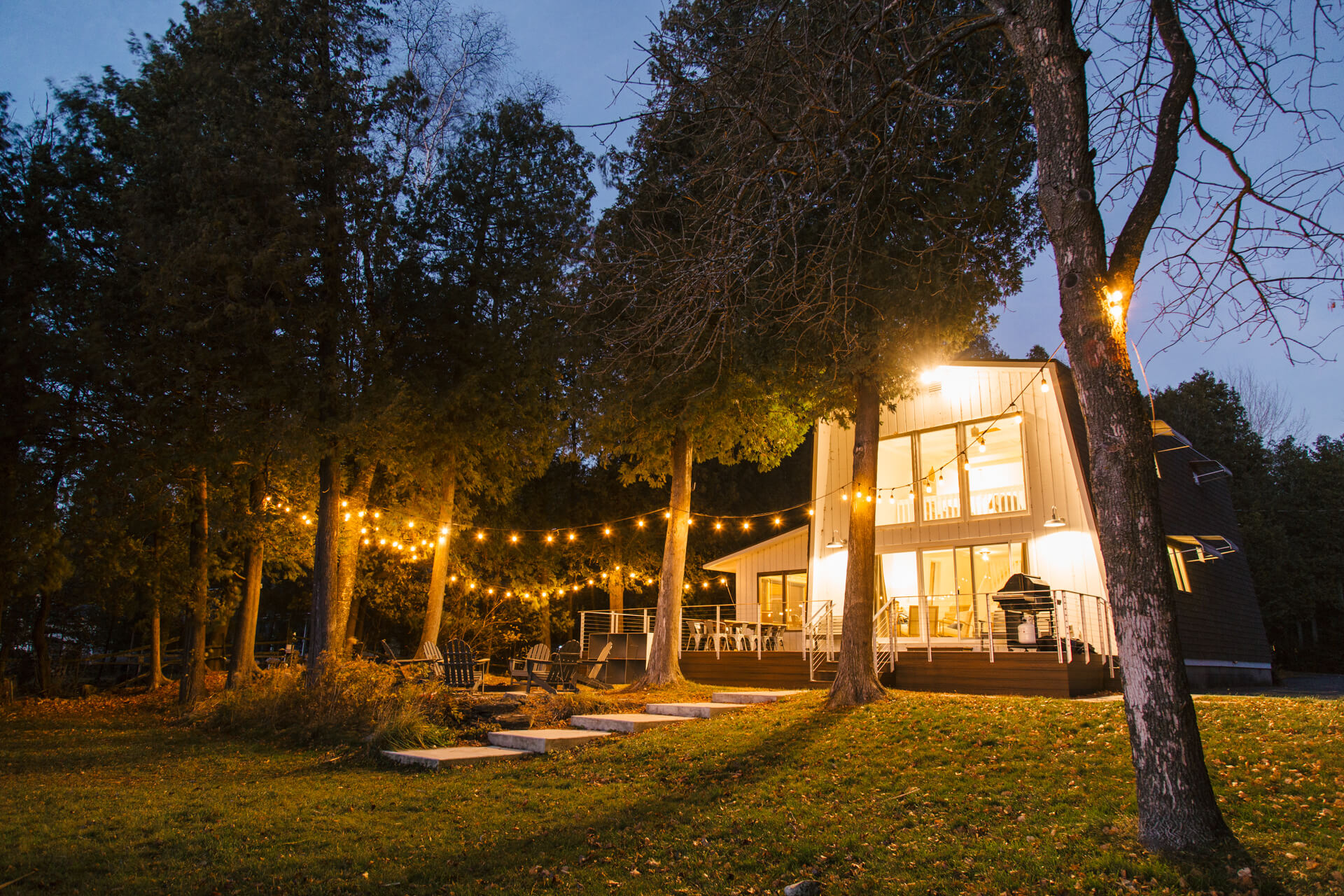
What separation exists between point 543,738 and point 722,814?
126 inches

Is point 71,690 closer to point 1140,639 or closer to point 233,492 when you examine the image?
point 233,492

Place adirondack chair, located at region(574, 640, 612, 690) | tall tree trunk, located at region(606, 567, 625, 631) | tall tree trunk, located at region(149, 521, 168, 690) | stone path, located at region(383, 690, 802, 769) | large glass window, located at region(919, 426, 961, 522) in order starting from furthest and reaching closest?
tall tree trunk, located at region(606, 567, 625, 631) → tall tree trunk, located at region(149, 521, 168, 690) → large glass window, located at region(919, 426, 961, 522) → adirondack chair, located at region(574, 640, 612, 690) → stone path, located at region(383, 690, 802, 769)

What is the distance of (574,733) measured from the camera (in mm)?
8648

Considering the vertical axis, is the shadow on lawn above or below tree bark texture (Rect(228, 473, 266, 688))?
below

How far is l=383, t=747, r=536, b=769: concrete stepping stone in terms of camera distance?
23.6ft

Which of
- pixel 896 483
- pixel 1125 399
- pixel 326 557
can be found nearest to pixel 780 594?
pixel 896 483

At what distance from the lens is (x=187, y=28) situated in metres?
14.3

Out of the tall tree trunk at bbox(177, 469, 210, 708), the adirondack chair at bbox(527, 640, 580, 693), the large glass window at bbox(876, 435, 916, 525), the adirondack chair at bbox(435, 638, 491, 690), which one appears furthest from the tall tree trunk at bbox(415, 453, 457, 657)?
the large glass window at bbox(876, 435, 916, 525)

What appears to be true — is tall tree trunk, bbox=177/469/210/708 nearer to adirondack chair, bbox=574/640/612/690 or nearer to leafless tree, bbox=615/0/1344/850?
adirondack chair, bbox=574/640/612/690

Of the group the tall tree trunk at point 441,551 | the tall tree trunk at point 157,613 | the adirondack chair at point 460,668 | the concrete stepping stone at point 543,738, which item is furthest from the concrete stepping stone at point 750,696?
the tall tree trunk at point 157,613

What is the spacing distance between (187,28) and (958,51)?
543 inches

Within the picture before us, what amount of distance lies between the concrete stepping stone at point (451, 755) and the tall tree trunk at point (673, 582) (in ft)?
19.5

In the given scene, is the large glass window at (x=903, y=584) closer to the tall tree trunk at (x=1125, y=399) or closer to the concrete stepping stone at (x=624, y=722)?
the concrete stepping stone at (x=624, y=722)

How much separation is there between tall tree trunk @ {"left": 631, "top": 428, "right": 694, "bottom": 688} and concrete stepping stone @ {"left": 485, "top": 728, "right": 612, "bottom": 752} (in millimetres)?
4839
